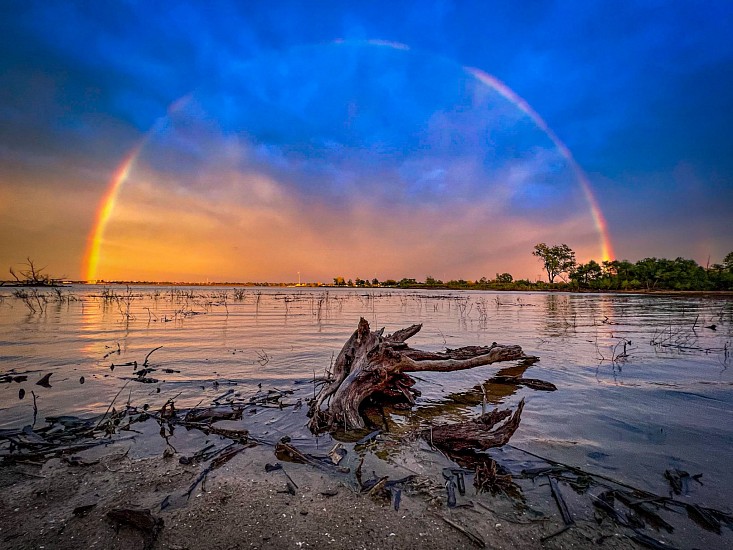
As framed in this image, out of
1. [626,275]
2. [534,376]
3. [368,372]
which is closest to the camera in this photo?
[368,372]

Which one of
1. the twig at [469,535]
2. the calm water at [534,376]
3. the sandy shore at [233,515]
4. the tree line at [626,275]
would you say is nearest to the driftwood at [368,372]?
the calm water at [534,376]

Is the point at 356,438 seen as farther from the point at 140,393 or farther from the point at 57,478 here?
the point at 140,393

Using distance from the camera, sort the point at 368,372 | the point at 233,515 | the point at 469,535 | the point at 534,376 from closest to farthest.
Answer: the point at 469,535
the point at 233,515
the point at 368,372
the point at 534,376

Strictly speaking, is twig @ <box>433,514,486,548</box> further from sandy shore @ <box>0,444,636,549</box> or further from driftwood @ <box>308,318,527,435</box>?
driftwood @ <box>308,318,527,435</box>

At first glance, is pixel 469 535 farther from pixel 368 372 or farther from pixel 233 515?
pixel 368 372

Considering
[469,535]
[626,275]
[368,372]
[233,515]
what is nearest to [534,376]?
[368,372]

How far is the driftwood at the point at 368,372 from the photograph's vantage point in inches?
227

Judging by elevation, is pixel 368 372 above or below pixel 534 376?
above

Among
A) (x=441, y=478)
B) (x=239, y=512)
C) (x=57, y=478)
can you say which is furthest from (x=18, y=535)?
(x=441, y=478)

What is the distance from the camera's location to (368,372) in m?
6.54

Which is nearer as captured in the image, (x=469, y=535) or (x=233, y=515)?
(x=469, y=535)

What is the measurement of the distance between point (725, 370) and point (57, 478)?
545 inches

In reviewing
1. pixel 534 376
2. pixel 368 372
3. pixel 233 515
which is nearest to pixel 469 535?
pixel 233 515

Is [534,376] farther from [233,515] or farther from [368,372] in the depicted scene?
[233,515]
